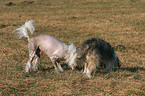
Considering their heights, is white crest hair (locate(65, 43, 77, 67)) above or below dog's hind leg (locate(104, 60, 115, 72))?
above

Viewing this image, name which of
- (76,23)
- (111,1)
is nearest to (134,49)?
(76,23)

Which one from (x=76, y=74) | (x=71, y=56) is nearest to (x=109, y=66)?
(x=76, y=74)

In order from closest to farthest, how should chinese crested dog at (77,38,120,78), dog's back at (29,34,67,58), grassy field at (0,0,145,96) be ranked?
grassy field at (0,0,145,96) < chinese crested dog at (77,38,120,78) < dog's back at (29,34,67,58)

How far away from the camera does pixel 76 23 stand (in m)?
14.4

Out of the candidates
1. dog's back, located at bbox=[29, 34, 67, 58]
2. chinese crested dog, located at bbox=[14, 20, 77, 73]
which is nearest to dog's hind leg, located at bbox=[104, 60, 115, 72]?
chinese crested dog, located at bbox=[14, 20, 77, 73]

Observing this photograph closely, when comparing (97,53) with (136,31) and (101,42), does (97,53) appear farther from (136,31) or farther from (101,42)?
(136,31)

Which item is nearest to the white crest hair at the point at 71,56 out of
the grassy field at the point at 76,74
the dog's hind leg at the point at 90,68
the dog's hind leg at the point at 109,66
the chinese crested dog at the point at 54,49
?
the chinese crested dog at the point at 54,49

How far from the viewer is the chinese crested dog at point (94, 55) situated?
18.1 feet

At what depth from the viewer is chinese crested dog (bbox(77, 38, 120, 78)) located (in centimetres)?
552

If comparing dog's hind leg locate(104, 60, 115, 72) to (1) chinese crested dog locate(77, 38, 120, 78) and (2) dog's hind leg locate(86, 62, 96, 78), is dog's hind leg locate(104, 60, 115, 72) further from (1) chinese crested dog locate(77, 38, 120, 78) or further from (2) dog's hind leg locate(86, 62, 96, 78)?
(2) dog's hind leg locate(86, 62, 96, 78)

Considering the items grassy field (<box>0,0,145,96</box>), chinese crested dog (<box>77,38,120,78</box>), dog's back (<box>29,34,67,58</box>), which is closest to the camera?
grassy field (<box>0,0,145,96</box>)

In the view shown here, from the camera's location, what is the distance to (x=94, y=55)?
18.0ft

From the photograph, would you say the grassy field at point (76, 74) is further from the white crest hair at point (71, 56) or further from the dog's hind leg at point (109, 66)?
the white crest hair at point (71, 56)

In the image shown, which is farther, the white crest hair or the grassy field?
the white crest hair
